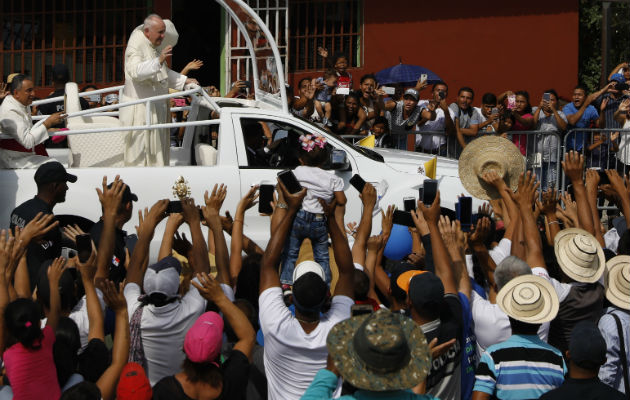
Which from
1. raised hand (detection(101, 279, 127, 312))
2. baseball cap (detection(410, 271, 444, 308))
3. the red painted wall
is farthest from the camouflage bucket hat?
the red painted wall

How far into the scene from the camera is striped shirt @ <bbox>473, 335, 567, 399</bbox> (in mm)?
4531

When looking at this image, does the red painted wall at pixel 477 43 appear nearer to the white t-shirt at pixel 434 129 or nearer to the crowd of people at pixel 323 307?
the white t-shirt at pixel 434 129

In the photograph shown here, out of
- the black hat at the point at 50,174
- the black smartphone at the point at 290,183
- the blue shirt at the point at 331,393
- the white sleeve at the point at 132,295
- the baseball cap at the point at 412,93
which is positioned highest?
the baseball cap at the point at 412,93

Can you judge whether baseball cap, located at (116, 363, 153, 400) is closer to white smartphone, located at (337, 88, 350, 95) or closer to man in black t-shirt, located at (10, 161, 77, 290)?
man in black t-shirt, located at (10, 161, 77, 290)

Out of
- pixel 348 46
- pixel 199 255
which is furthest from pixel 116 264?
pixel 348 46

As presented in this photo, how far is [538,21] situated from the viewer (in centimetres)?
1530

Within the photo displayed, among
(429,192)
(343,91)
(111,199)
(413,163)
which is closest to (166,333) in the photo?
(111,199)

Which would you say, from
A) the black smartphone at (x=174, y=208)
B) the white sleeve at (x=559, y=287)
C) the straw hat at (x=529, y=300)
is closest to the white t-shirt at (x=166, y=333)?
the straw hat at (x=529, y=300)

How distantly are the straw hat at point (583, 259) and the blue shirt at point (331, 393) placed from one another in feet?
6.02

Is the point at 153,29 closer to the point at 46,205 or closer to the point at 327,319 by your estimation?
the point at 46,205

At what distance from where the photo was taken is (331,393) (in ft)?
12.6

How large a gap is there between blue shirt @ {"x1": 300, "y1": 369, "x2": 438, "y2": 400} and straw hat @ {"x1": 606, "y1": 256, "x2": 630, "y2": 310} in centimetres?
198

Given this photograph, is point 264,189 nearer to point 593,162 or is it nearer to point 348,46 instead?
point 593,162

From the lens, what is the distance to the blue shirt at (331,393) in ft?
11.8
